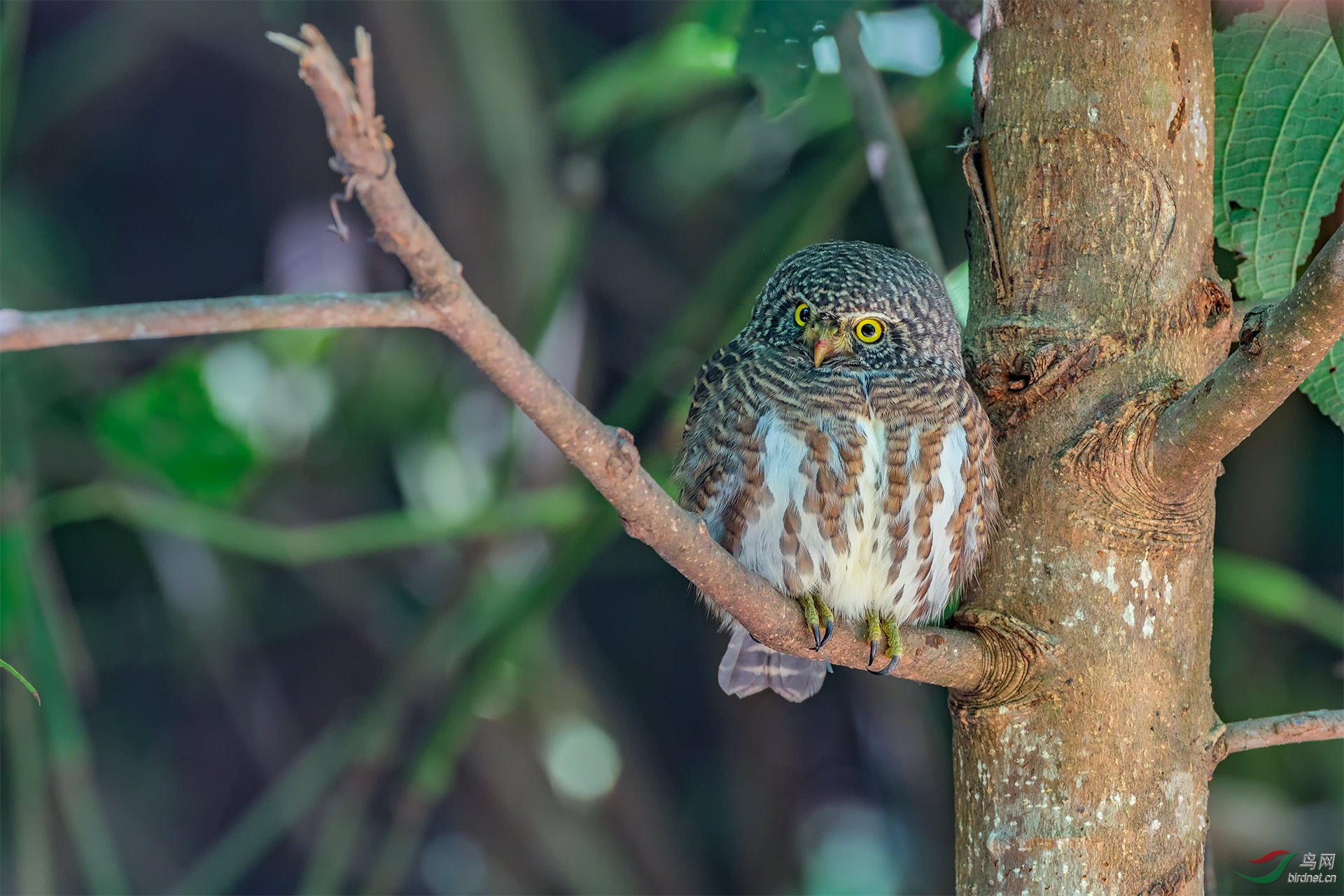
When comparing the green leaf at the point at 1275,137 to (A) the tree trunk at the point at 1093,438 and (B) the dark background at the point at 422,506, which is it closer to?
(A) the tree trunk at the point at 1093,438

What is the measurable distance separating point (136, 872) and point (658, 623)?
1.98 m

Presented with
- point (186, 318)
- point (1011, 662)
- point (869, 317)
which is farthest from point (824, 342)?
point (186, 318)

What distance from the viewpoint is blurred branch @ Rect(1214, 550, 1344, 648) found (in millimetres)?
2771

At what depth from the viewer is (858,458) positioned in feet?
6.12

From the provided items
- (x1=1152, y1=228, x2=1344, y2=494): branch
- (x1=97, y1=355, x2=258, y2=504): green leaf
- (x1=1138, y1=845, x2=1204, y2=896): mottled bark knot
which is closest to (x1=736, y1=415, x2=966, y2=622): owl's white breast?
(x1=1152, y1=228, x2=1344, y2=494): branch

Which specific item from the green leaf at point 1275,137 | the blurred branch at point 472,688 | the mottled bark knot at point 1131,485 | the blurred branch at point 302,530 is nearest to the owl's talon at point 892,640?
the mottled bark knot at point 1131,485

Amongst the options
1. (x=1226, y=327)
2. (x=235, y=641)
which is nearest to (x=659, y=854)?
(x=235, y=641)

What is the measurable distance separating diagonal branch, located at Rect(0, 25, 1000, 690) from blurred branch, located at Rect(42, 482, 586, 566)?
196cm

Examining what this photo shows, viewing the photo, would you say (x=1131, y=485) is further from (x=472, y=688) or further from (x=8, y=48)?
(x=8, y=48)

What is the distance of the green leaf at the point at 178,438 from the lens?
3096mm

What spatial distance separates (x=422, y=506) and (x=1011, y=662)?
2.54m

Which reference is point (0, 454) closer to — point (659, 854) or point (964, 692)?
point (659, 854)

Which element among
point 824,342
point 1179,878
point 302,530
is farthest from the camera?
point 302,530

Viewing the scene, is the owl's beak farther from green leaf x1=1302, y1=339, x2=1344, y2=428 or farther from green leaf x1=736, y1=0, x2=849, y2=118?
green leaf x1=1302, y1=339, x2=1344, y2=428
